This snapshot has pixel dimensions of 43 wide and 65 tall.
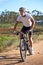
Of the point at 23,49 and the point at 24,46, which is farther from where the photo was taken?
the point at 24,46

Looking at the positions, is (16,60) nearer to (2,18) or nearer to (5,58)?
(5,58)

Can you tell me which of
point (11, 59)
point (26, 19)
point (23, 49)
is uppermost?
point (26, 19)

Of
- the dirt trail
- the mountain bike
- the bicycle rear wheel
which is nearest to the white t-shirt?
the mountain bike

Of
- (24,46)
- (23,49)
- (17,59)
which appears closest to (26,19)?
(24,46)

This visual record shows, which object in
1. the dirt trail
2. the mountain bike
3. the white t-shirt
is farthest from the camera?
the white t-shirt

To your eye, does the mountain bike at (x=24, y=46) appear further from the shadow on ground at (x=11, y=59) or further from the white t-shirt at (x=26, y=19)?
the white t-shirt at (x=26, y=19)

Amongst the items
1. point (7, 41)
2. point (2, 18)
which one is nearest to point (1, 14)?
point (2, 18)

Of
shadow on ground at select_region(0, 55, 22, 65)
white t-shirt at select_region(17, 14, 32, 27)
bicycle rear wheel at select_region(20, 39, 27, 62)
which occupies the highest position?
white t-shirt at select_region(17, 14, 32, 27)

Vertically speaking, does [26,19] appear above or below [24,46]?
above

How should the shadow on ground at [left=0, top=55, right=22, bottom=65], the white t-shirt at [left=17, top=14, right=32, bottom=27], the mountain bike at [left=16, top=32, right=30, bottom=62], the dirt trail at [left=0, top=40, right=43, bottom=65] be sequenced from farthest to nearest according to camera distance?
1. the white t-shirt at [left=17, top=14, right=32, bottom=27]
2. the mountain bike at [left=16, top=32, right=30, bottom=62]
3. the shadow on ground at [left=0, top=55, right=22, bottom=65]
4. the dirt trail at [left=0, top=40, right=43, bottom=65]

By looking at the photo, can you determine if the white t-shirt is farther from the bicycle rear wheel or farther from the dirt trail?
the dirt trail

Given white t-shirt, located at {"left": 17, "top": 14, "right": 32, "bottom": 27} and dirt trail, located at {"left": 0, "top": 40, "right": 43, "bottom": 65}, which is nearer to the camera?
dirt trail, located at {"left": 0, "top": 40, "right": 43, "bottom": 65}

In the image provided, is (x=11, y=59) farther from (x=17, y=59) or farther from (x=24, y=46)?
(x=24, y=46)

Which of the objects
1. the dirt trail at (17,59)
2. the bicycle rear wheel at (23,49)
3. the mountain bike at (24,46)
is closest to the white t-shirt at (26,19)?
the mountain bike at (24,46)
